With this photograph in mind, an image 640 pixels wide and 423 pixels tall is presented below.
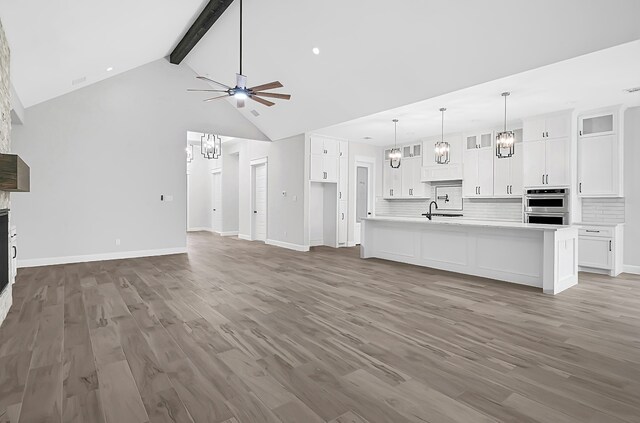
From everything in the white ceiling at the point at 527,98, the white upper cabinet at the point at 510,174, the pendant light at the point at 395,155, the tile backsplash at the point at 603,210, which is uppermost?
the white ceiling at the point at 527,98

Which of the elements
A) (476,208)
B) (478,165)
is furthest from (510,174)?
(476,208)

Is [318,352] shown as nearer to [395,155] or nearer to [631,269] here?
[395,155]

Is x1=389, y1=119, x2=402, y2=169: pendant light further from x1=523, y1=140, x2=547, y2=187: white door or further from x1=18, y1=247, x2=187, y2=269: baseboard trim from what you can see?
x1=18, y1=247, x2=187, y2=269: baseboard trim

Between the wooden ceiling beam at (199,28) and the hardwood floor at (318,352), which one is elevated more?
the wooden ceiling beam at (199,28)

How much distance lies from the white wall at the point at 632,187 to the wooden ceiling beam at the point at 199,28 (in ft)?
22.8

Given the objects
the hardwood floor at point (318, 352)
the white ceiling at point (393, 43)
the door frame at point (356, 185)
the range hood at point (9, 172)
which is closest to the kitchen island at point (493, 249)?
the hardwood floor at point (318, 352)

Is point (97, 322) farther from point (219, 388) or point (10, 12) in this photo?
point (10, 12)

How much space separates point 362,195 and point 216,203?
5.54m

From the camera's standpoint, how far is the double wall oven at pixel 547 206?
6242 mm

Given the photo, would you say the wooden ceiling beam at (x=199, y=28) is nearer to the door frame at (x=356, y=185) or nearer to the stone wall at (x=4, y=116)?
the stone wall at (x=4, y=116)

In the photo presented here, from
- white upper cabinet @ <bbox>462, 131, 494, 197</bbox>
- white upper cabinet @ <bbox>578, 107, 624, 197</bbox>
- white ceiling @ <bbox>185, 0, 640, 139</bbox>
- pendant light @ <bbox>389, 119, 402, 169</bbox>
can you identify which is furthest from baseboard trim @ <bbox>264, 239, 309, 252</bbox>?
white upper cabinet @ <bbox>578, 107, 624, 197</bbox>

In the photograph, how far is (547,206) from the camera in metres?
6.43

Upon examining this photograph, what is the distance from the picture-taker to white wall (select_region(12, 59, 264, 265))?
20.3 ft

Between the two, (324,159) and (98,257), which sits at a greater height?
(324,159)
